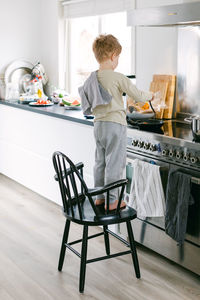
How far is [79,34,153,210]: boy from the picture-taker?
2.62 metres

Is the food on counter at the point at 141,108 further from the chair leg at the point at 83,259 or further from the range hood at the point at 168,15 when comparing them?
the chair leg at the point at 83,259

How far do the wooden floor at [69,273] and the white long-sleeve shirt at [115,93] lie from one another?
0.92 metres

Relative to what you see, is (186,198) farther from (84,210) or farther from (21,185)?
(21,185)

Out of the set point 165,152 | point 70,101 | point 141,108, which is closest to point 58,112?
point 70,101

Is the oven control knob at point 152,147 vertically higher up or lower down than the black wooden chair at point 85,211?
higher up

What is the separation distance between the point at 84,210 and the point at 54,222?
116 centimetres

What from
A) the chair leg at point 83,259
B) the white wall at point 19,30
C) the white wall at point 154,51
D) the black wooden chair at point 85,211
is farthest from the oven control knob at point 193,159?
the white wall at point 19,30

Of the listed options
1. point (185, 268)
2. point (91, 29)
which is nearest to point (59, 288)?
point (185, 268)

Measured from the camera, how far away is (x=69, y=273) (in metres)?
2.82

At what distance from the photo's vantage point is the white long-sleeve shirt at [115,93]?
2645mm

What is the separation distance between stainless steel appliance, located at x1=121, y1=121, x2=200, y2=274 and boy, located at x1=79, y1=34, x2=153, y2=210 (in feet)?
0.59

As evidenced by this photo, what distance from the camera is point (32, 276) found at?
9.16 ft

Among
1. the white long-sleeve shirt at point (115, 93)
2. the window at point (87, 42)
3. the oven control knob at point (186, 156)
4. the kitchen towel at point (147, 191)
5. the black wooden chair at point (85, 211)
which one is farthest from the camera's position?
the window at point (87, 42)

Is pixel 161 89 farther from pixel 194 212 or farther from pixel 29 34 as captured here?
pixel 29 34
